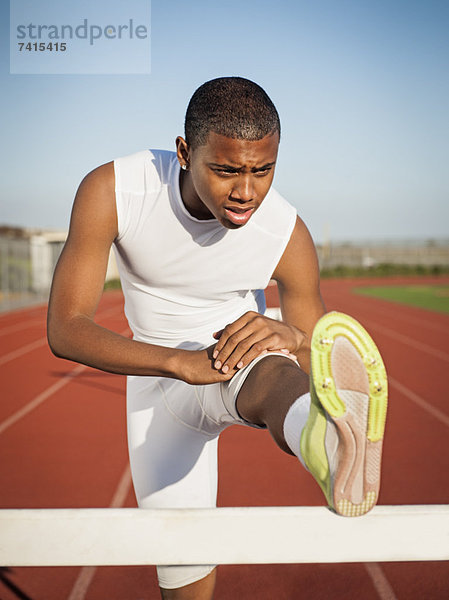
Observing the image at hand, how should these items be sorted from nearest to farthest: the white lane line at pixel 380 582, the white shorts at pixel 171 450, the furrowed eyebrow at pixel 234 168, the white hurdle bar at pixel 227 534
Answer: the white hurdle bar at pixel 227 534
the furrowed eyebrow at pixel 234 168
the white shorts at pixel 171 450
the white lane line at pixel 380 582

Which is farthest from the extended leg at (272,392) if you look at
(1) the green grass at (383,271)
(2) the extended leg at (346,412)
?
(1) the green grass at (383,271)

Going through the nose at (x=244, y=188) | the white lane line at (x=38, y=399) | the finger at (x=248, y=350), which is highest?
the nose at (x=244, y=188)

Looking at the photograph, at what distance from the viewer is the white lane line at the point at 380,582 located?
303 centimetres

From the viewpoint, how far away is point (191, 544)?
1.27 metres

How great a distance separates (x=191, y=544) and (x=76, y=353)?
0.60 meters

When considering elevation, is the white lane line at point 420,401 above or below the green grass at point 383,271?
below

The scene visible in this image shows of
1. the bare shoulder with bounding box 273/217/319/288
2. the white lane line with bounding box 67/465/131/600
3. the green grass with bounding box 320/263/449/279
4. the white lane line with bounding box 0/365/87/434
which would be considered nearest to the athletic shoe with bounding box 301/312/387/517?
the bare shoulder with bounding box 273/217/319/288

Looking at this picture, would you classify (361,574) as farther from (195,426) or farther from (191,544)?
(191,544)

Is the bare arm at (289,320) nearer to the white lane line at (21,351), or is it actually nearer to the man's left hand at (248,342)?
the man's left hand at (248,342)

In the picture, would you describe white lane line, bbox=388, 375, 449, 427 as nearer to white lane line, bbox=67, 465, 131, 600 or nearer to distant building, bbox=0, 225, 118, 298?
white lane line, bbox=67, 465, 131, 600

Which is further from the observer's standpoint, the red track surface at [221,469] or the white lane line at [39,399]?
the white lane line at [39,399]

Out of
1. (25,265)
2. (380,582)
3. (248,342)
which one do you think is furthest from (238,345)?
(25,265)

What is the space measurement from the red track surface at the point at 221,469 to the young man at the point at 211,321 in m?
1.32

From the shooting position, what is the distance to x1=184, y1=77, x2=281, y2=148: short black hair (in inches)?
58.4
